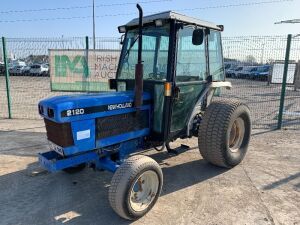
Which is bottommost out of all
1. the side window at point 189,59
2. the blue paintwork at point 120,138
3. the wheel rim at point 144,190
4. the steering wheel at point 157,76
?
the wheel rim at point 144,190

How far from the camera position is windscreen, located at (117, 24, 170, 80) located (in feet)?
13.2

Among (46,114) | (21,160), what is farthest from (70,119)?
(21,160)

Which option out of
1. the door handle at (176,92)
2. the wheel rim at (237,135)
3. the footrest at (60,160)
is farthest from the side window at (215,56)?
the footrest at (60,160)

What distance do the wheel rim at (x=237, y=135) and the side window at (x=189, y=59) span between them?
1.06 meters

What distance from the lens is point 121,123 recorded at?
149 inches

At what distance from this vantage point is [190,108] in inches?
177

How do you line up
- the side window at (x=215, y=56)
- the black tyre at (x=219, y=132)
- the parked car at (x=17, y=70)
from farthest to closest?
the parked car at (x=17, y=70), the side window at (x=215, y=56), the black tyre at (x=219, y=132)

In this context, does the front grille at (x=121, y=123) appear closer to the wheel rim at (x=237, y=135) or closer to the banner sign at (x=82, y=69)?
the wheel rim at (x=237, y=135)

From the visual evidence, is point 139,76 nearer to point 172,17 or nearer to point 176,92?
point 176,92

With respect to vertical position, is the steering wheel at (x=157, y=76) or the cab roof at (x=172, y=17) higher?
the cab roof at (x=172, y=17)

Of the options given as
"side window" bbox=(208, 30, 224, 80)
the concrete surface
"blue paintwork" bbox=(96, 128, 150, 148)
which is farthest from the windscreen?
the concrete surface

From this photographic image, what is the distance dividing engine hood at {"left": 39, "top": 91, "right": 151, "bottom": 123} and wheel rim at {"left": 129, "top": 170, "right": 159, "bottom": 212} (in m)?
0.90

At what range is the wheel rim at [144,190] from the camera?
131 inches

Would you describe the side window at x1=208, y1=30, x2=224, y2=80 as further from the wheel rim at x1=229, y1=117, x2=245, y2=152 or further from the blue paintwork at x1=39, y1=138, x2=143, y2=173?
the blue paintwork at x1=39, y1=138, x2=143, y2=173
